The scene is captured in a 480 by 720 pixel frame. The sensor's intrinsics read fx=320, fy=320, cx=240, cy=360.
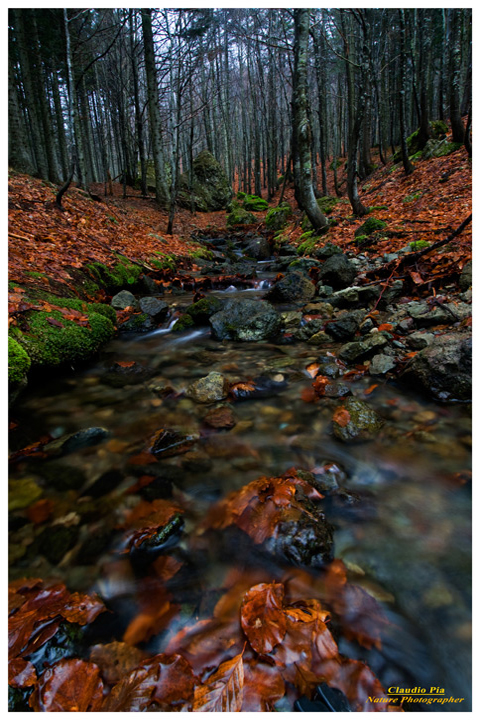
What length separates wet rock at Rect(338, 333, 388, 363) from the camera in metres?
3.90

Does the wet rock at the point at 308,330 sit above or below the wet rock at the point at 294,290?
below

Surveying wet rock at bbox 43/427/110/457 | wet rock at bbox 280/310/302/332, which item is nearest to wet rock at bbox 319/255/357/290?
wet rock at bbox 280/310/302/332

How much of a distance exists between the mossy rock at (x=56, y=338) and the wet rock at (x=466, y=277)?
5006mm

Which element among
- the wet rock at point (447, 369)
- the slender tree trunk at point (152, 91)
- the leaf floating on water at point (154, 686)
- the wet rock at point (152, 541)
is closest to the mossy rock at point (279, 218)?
the slender tree trunk at point (152, 91)

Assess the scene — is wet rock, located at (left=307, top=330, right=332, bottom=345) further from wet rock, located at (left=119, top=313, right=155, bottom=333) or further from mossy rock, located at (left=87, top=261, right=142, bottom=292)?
mossy rock, located at (left=87, top=261, right=142, bottom=292)

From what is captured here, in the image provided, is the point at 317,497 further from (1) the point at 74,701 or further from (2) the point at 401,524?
(1) the point at 74,701

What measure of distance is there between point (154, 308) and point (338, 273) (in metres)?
3.68

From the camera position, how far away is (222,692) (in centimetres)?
130

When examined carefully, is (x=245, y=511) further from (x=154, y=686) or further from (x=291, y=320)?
(x=291, y=320)

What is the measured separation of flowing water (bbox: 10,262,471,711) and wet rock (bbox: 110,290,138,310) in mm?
2215

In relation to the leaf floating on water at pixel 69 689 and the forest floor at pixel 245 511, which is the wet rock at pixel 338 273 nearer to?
the forest floor at pixel 245 511

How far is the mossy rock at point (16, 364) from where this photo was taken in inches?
113

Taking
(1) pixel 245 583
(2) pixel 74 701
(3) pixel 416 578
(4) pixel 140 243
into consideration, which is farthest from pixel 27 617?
(4) pixel 140 243

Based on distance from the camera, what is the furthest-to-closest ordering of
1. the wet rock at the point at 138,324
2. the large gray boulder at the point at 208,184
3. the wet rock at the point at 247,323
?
the large gray boulder at the point at 208,184 → the wet rock at the point at 138,324 → the wet rock at the point at 247,323
